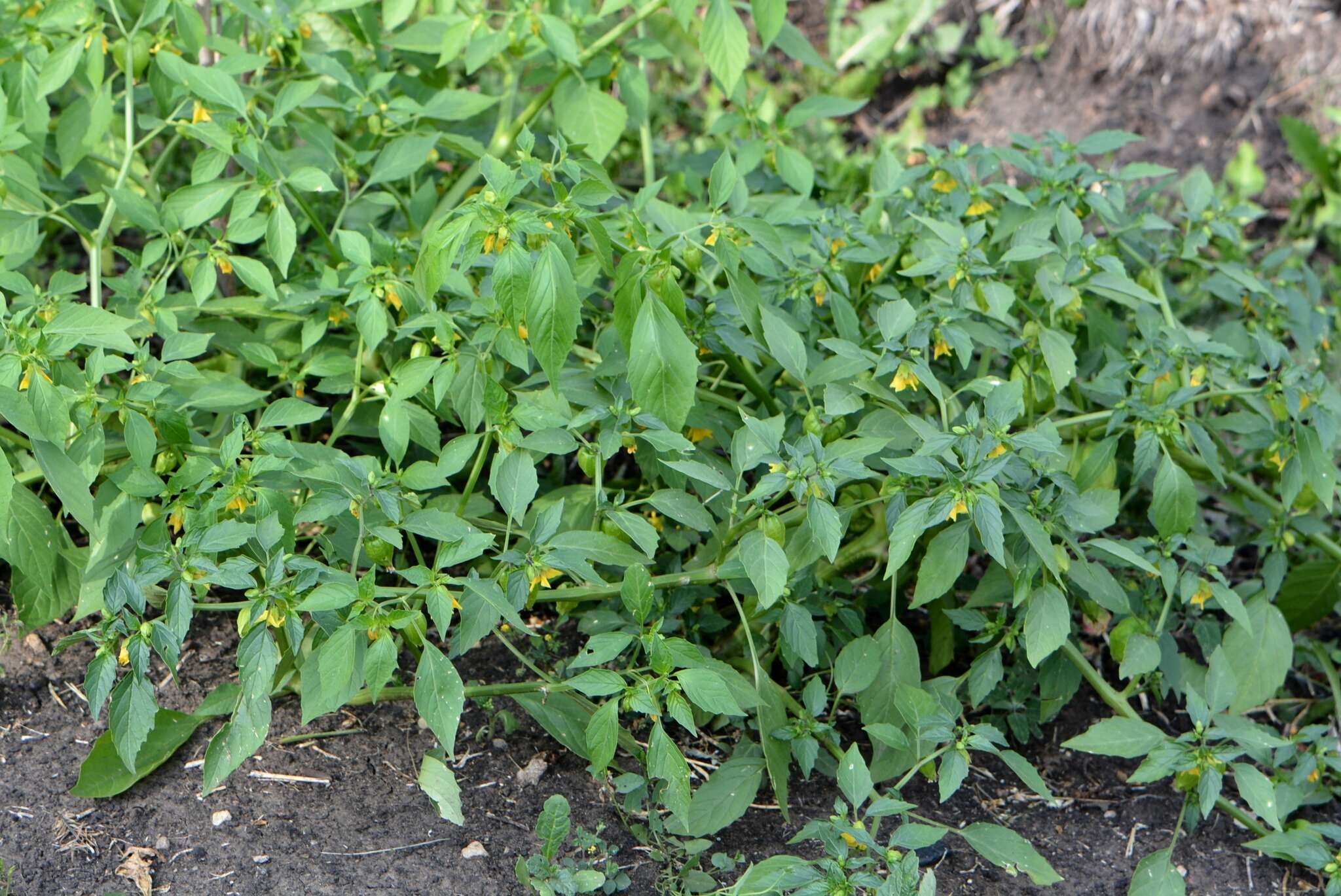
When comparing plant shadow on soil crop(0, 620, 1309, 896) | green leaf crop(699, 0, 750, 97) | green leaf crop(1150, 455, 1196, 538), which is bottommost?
plant shadow on soil crop(0, 620, 1309, 896)

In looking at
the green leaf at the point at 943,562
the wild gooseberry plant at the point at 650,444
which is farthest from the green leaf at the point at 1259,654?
Answer: the green leaf at the point at 943,562

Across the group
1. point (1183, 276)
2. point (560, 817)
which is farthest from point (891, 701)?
point (1183, 276)

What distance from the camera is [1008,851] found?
205cm

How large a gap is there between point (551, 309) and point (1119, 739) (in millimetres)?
1262

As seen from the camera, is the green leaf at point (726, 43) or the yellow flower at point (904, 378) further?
the green leaf at point (726, 43)

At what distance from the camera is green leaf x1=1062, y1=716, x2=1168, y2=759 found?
215cm

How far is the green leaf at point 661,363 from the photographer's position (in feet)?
6.68

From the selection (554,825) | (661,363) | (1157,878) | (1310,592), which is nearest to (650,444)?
(661,363)

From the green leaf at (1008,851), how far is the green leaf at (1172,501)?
66cm

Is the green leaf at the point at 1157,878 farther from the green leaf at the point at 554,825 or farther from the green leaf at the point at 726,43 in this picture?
the green leaf at the point at 726,43

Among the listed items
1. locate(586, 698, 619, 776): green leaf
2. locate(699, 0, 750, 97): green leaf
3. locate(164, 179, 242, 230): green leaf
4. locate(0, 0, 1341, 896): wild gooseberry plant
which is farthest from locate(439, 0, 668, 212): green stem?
locate(586, 698, 619, 776): green leaf

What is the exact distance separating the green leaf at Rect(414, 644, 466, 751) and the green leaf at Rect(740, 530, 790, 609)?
1.63 feet

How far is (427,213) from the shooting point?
2846 mm

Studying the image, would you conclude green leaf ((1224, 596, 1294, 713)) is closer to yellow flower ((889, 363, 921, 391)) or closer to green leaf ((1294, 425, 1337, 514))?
green leaf ((1294, 425, 1337, 514))
